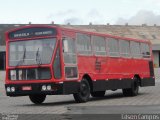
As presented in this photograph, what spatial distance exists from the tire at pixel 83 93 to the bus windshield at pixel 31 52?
5.68 feet

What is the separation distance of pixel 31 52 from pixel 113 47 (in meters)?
5.34

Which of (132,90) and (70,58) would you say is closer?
(70,58)

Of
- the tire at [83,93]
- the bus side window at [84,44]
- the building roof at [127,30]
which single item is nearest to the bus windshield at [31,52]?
the bus side window at [84,44]

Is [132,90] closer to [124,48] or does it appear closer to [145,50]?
[124,48]

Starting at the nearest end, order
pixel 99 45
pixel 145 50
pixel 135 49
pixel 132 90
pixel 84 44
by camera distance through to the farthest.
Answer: pixel 84 44, pixel 99 45, pixel 132 90, pixel 135 49, pixel 145 50

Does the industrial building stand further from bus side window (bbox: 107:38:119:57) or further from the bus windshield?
the bus windshield

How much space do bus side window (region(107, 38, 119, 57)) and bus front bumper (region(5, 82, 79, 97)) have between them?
13.9ft

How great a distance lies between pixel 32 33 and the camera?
64.2ft

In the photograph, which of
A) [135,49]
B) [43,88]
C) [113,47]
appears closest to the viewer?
[43,88]

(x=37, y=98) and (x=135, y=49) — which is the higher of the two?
(x=135, y=49)

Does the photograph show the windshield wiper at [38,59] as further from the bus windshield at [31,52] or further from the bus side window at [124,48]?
the bus side window at [124,48]

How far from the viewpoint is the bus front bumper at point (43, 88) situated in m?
18.6

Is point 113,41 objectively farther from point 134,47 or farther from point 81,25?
point 81,25

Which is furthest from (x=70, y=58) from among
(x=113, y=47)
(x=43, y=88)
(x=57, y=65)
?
(x=113, y=47)
